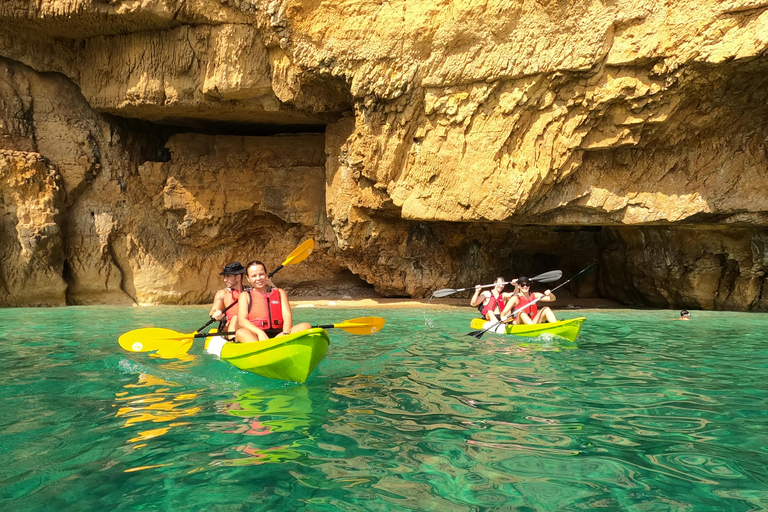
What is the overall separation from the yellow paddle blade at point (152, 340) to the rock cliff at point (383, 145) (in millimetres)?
6638

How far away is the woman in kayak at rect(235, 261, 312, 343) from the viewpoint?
532 cm

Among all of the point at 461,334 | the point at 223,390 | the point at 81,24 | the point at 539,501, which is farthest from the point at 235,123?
the point at 539,501

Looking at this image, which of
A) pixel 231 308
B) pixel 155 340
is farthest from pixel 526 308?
pixel 155 340

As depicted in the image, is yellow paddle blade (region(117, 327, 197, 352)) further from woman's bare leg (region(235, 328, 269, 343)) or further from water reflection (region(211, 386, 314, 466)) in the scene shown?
water reflection (region(211, 386, 314, 466))

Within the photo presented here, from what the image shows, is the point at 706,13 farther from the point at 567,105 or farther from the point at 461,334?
the point at 461,334

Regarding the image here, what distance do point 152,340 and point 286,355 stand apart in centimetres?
200

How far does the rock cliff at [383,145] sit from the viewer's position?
9906mm

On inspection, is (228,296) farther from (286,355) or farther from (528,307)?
(528,307)

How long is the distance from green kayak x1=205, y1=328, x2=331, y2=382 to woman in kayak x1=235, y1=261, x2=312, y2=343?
0.64 meters

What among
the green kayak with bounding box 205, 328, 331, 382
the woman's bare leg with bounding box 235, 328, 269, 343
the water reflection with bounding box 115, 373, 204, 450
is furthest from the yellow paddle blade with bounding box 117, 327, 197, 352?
the green kayak with bounding box 205, 328, 331, 382

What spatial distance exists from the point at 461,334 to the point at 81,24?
402 inches

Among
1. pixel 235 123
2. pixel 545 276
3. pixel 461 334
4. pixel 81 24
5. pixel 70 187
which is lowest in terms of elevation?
pixel 461 334

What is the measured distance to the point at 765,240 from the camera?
11.9m

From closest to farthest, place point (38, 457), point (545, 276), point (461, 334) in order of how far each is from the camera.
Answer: point (38, 457), point (461, 334), point (545, 276)
